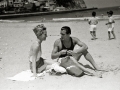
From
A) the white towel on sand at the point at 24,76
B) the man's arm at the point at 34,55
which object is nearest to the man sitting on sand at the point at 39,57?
the man's arm at the point at 34,55

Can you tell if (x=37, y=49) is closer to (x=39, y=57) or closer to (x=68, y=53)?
(x=39, y=57)

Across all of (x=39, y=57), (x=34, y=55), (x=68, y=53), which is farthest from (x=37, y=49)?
(x=68, y=53)

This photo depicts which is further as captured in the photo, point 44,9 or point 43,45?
point 44,9

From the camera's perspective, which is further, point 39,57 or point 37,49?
point 39,57

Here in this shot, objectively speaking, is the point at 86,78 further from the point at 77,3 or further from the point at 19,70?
the point at 77,3

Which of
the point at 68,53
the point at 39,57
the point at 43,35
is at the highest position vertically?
the point at 43,35

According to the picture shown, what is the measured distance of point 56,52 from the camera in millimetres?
4973

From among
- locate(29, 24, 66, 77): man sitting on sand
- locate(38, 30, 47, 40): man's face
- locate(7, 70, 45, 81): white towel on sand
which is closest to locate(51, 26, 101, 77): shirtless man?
locate(29, 24, 66, 77): man sitting on sand

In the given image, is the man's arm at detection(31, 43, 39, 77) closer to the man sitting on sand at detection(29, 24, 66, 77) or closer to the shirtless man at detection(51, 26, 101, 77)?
the man sitting on sand at detection(29, 24, 66, 77)

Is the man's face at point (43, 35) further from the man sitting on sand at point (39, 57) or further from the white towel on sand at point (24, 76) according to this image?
the white towel on sand at point (24, 76)

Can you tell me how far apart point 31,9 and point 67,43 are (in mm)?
75022

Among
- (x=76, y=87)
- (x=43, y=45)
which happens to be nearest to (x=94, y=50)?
(x=43, y=45)

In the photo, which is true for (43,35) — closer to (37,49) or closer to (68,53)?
(37,49)

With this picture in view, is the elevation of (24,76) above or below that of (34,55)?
below
